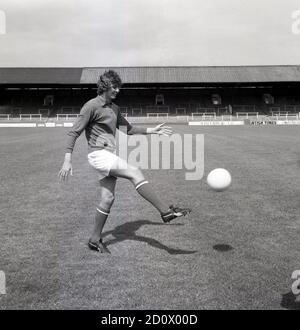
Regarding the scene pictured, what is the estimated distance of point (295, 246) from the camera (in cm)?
664

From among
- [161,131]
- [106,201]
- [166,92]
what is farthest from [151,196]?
[166,92]

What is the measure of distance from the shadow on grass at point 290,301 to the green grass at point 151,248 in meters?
0.07

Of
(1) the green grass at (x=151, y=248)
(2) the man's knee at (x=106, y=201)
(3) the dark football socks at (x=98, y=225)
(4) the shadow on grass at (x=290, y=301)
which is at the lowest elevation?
(4) the shadow on grass at (x=290, y=301)

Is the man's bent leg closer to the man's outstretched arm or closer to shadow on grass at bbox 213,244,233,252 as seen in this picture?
the man's outstretched arm

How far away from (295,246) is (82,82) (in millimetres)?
55897

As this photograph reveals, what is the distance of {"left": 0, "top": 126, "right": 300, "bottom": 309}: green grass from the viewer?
4961 mm

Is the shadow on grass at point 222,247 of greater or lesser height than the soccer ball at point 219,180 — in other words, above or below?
below

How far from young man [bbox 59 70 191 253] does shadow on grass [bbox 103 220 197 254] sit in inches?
21.0

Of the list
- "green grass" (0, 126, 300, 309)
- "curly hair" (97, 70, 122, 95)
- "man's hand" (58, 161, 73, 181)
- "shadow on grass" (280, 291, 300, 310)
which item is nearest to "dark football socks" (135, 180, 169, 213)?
"green grass" (0, 126, 300, 309)

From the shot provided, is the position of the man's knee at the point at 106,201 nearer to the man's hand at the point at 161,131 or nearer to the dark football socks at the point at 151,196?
the dark football socks at the point at 151,196

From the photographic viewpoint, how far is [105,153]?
6480 mm

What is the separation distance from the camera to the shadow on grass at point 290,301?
4.69m

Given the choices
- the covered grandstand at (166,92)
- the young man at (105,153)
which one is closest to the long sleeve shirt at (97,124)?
the young man at (105,153)

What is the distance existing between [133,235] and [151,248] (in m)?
0.75
